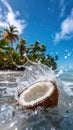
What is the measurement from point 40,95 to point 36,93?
0.64 ft

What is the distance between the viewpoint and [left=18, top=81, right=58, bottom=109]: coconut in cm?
482

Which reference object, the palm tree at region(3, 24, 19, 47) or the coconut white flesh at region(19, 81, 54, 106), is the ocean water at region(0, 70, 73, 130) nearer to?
the coconut white flesh at region(19, 81, 54, 106)

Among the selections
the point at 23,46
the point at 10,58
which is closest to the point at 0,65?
the point at 10,58

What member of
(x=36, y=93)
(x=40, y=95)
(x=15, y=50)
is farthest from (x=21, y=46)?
(x=40, y=95)

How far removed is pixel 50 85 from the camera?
17.2 feet

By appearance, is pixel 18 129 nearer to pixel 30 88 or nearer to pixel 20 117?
pixel 20 117

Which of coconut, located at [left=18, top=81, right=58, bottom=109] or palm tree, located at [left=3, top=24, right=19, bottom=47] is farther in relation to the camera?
palm tree, located at [left=3, top=24, right=19, bottom=47]

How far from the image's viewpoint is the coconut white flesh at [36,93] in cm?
489

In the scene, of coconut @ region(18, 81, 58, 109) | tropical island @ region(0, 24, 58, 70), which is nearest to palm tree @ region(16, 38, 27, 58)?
tropical island @ region(0, 24, 58, 70)

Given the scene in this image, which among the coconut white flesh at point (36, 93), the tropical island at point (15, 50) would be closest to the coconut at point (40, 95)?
the coconut white flesh at point (36, 93)

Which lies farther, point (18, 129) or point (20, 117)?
point (20, 117)

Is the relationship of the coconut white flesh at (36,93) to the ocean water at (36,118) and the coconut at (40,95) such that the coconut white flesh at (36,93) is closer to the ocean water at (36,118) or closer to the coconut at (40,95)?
the coconut at (40,95)

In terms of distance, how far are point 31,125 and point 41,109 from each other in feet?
3.24

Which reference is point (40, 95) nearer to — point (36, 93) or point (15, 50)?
point (36, 93)
